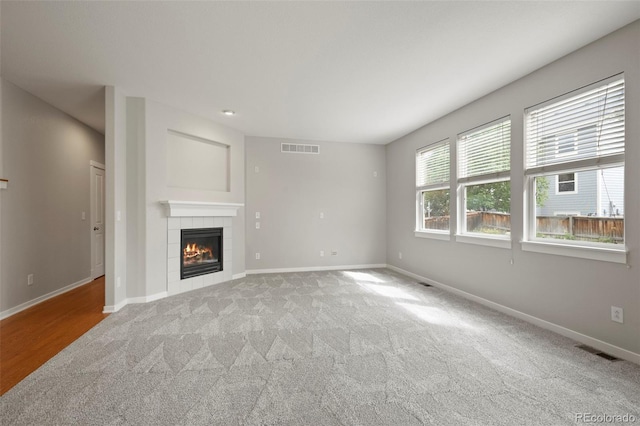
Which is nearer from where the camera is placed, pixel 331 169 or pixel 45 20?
pixel 45 20

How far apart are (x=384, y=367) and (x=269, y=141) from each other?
4.70 metres

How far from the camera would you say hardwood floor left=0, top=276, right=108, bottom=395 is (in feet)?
7.38

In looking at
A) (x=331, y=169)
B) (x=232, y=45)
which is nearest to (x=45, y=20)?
(x=232, y=45)

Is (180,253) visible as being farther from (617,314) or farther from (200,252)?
(617,314)

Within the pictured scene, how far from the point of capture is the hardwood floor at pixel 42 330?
2.25 metres

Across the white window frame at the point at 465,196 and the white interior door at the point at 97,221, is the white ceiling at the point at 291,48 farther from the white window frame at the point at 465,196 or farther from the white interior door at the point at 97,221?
the white interior door at the point at 97,221

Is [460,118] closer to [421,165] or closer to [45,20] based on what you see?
[421,165]

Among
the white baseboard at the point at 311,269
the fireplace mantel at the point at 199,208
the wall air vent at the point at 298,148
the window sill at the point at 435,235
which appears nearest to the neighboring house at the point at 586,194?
the window sill at the point at 435,235

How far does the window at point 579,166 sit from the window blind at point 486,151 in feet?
0.96

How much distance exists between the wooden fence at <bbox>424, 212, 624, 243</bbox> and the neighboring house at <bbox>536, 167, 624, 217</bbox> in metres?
0.05

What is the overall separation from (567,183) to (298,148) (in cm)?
437

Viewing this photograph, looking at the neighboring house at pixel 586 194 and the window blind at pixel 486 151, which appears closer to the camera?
the neighboring house at pixel 586 194

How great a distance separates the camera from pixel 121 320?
319 cm

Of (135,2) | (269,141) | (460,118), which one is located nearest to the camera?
(135,2)
